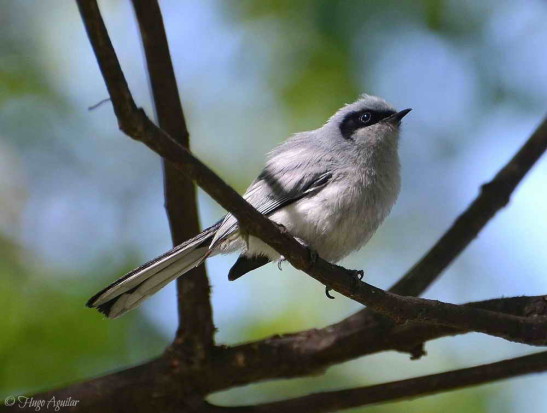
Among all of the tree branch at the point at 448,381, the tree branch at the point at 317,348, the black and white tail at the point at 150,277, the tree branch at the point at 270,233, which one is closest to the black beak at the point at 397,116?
the tree branch at the point at 317,348

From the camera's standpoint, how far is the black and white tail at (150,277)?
3570mm

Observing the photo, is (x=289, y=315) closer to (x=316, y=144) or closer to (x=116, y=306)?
(x=316, y=144)

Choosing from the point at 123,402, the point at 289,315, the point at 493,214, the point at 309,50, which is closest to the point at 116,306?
the point at 123,402

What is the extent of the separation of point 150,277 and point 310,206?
2.98 ft

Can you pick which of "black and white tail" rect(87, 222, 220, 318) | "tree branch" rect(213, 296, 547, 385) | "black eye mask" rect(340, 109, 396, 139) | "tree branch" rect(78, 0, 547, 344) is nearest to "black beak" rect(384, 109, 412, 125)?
"black eye mask" rect(340, 109, 396, 139)

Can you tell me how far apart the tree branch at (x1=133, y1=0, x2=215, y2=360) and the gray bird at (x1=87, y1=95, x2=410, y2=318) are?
0.37ft

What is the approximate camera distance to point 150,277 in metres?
3.69

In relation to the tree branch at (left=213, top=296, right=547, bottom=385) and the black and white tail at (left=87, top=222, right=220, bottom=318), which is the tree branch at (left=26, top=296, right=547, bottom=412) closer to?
the tree branch at (left=213, top=296, right=547, bottom=385)

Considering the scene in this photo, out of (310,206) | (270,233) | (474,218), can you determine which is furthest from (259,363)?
(474,218)

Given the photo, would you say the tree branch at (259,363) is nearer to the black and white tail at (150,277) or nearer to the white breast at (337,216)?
the black and white tail at (150,277)

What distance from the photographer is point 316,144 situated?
442 centimetres

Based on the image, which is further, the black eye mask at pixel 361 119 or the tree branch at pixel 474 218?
the black eye mask at pixel 361 119

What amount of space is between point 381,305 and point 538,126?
222 centimetres

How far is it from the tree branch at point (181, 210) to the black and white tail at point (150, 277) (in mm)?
109
